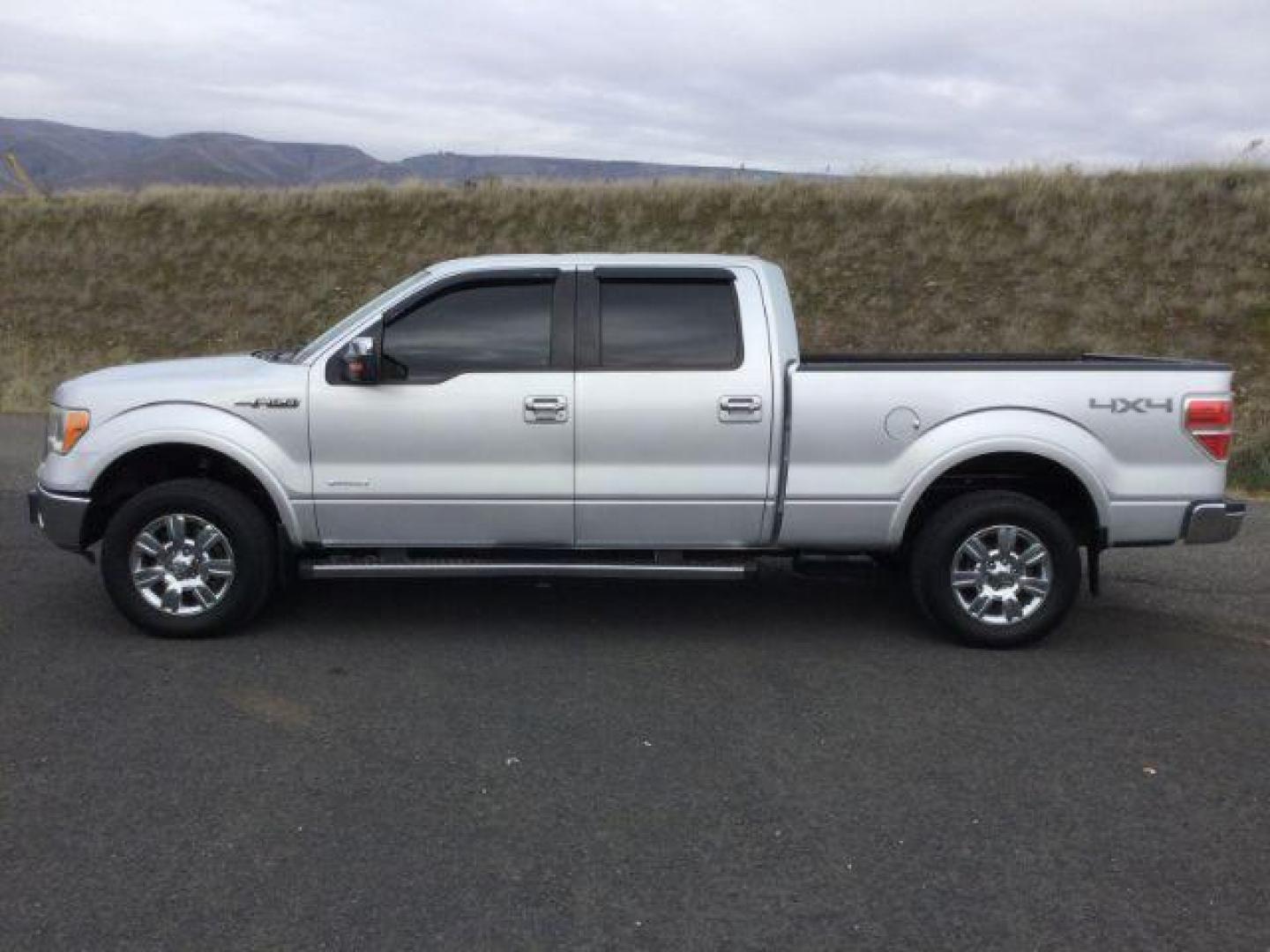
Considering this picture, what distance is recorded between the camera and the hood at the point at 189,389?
602 centimetres

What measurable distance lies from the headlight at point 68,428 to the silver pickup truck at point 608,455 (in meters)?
0.02

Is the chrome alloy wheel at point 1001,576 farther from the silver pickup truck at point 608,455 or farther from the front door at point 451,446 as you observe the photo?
the front door at point 451,446

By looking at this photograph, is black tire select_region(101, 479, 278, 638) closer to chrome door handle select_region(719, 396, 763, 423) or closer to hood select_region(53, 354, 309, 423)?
hood select_region(53, 354, 309, 423)

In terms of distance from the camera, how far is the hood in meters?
6.02

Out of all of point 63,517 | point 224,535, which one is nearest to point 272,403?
point 224,535

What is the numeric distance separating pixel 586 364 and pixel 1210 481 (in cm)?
313

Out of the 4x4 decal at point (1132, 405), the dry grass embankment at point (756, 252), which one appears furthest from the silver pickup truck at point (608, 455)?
the dry grass embankment at point (756, 252)

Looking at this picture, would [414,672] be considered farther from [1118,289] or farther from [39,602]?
[1118,289]

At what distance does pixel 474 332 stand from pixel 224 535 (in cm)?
161

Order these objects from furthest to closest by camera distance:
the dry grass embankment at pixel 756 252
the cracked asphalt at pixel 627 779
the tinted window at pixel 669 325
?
the dry grass embankment at pixel 756 252 < the tinted window at pixel 669 325 < the cracked asphalt at pixel 627 779

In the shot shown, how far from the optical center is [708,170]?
28.5 metres

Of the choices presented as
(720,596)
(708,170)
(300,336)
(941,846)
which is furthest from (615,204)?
(941,846)

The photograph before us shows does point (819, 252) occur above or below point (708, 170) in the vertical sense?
below

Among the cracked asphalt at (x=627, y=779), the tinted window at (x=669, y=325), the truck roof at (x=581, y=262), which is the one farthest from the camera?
the truck roof at (x=581, y=262)
